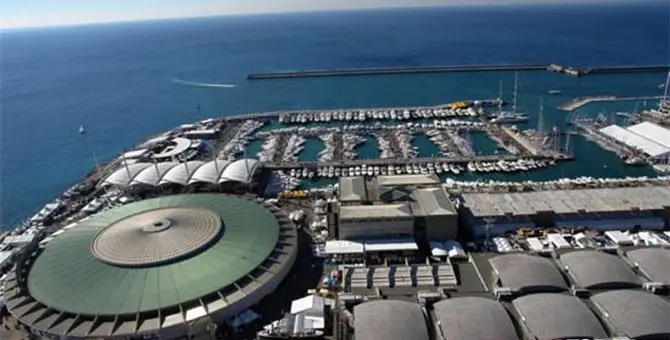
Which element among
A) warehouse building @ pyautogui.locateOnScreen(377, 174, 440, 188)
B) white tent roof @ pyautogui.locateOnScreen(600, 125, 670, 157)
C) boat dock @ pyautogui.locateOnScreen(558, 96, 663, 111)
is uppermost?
boat dock @ pyautogui.locateOnScreen(558, 96, 663, 111)

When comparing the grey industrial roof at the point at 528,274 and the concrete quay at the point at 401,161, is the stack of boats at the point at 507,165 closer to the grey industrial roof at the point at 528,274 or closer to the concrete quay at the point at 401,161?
the concrete quay at the point at 401,161

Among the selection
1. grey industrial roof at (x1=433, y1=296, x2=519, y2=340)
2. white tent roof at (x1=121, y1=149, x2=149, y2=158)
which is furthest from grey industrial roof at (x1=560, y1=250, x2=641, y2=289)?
white tent roof at (x1=121, y1=149, x2=149, y2=158)

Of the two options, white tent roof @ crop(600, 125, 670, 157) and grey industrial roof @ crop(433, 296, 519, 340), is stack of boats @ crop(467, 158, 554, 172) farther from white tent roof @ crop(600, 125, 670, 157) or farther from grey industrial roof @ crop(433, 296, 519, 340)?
grey industrial roof @ crop(433, 296, 519, 340)

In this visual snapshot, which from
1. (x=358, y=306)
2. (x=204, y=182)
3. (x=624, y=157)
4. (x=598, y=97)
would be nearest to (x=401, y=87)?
(x=598, y=97)

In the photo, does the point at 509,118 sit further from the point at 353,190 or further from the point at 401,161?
the point at 353,190

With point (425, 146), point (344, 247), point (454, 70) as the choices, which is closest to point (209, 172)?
point (344, 247)

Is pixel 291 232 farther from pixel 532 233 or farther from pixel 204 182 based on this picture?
pixel 532 233
